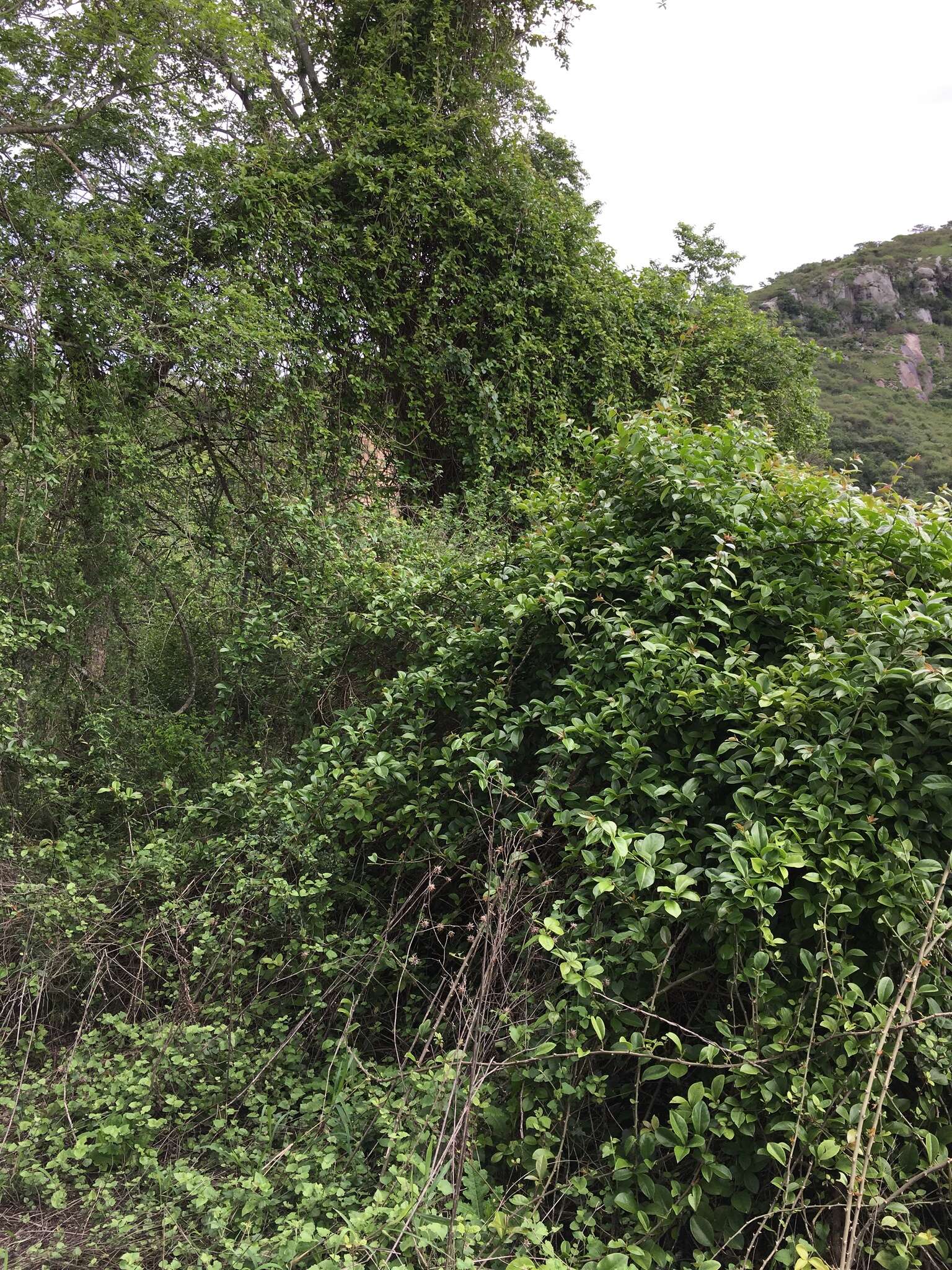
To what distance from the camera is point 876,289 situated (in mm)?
35562

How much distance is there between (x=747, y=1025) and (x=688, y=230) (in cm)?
1168

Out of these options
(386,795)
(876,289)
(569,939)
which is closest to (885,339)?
(876,289)

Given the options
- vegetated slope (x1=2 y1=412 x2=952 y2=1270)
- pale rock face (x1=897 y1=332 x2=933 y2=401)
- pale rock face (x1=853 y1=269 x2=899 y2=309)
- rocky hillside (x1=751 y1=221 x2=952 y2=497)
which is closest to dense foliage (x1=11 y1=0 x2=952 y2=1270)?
vegetated slope (x1=2 y1=412 x2=952 y2=1270)

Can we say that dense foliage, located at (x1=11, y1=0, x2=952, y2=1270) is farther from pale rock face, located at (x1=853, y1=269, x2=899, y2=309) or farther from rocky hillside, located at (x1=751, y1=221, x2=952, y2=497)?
pale rock face, located at (x1=853, y1=269, x2=899, y2=309)

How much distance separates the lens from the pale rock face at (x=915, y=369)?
93.0ft

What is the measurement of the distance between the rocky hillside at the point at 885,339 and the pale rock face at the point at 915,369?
0.17 ft

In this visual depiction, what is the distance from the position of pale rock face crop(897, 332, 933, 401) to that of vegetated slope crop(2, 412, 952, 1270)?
30.4 meters

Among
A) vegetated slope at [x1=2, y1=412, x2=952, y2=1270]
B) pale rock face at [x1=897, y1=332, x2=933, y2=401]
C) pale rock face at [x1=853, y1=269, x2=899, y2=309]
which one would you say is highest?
pale rock face at [x1=853, y1=269, x2=899, y2=309]

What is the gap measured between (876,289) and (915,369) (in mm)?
8125

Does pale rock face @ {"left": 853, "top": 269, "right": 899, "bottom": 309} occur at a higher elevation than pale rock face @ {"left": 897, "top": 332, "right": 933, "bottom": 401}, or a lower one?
higher

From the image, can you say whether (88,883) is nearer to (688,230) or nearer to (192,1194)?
(192,1194)

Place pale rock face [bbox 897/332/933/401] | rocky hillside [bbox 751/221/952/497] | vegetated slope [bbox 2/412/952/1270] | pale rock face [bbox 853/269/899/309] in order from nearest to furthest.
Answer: vegetated slope [bbox 2/412/952/1270]
rocky hillside [bbox 751/221/952/497]
pale rock face [bbox 897/332/933/401]
pale rock face [bbox 853/269/899/309]

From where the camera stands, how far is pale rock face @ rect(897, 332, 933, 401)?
2834 cm

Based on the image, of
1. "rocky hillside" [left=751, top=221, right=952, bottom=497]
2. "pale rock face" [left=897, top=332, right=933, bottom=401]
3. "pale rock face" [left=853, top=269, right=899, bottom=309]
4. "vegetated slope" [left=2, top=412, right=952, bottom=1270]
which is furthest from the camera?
"pale rock face" [left=853, top=269, right=899, bottom=309]
